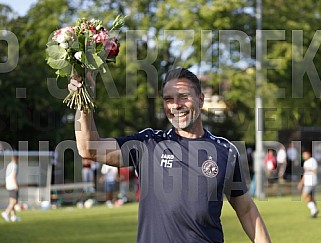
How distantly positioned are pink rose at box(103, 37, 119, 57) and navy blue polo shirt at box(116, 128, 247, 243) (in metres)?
Answer: 0.64

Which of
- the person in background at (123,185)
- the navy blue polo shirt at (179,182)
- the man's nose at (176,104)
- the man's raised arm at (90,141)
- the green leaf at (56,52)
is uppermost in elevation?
the green leaf at (56,52)

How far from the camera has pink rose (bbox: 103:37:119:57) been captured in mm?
5367

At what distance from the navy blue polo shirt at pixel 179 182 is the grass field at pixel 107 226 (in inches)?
427

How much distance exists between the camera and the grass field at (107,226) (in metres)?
16.9

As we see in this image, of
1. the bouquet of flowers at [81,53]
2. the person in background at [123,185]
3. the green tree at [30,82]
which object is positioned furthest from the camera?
the green tree at [30,82]

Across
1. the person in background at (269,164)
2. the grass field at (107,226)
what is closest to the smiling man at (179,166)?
the grass field at (107,226)

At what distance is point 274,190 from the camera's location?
40.2m

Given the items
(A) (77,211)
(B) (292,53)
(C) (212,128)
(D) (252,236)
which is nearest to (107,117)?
(C) (212,128)

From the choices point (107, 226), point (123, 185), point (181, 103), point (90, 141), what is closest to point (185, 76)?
point (181, 103)

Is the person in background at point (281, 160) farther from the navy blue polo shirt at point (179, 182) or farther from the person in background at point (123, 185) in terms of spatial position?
the navy blue polo shirt at point (179, 182)

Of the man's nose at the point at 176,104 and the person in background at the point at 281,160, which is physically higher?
the man's nose at the point at 176,104

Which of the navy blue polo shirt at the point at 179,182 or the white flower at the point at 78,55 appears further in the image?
the navy blue polo shirt at the point at 179,182

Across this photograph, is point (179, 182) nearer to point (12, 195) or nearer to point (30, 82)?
point (12, 195)

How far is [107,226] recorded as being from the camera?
20109mm
